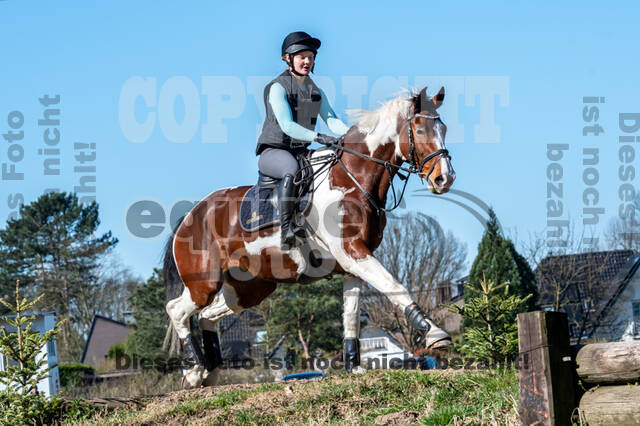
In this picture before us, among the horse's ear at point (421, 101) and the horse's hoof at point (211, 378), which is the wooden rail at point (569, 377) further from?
the horse's hoof at point (211, 378)

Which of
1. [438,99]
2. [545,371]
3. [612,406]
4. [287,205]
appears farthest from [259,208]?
[612,406]

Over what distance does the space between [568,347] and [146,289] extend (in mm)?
28018

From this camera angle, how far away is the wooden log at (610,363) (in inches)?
181

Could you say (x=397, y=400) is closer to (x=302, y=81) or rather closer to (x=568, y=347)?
(x=568, y=347)

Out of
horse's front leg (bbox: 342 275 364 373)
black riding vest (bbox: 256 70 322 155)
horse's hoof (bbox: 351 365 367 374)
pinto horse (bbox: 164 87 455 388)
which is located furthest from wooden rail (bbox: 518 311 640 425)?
black riding vest (bbox: 256 70 322 155)

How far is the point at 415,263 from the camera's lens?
36.2 metres

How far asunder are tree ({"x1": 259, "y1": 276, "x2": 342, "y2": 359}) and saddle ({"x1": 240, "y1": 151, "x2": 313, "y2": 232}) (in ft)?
69.5

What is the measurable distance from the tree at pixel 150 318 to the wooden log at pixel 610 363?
86.6 feet

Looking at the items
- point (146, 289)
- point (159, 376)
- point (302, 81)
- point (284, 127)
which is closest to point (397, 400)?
point (284, 127)

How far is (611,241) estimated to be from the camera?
137 feet

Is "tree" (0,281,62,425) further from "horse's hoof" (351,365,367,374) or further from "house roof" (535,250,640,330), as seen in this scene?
"house roof" (535,250,640,330)

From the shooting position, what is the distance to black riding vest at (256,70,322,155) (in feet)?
24.2

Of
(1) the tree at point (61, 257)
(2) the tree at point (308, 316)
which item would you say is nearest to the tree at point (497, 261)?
(2) the tree at point (308, 316)

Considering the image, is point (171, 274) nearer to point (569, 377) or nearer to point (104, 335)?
point (569, 377)
